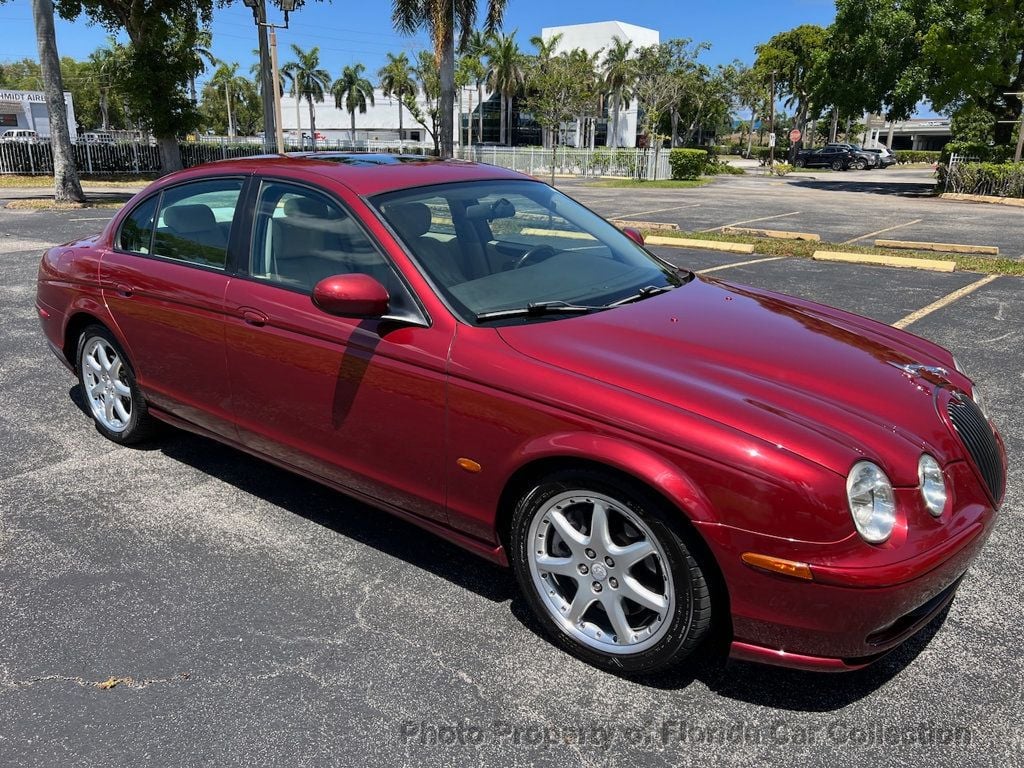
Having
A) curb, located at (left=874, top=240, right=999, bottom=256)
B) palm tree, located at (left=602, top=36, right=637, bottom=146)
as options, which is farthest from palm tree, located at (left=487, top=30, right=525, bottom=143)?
curb, located at (left=874, top=240, right=999, bottom=256)

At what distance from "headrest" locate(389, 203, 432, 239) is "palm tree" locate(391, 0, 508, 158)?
22966mm

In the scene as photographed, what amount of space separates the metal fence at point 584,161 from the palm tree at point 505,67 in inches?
1180

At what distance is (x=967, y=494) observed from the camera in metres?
2.52

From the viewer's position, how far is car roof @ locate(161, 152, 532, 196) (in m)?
3.48

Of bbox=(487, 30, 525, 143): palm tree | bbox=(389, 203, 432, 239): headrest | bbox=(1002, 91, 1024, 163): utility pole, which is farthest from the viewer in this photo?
bbox=(487, 30, 525, 143): palm tree

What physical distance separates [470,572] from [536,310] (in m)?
1.16

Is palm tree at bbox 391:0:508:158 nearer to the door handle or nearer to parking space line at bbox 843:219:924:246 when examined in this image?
parking space line at bbox 843:219:924:246

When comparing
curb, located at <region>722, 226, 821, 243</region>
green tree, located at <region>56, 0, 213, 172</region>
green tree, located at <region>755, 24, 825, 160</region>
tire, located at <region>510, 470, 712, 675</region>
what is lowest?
tire, located at <region>510, 470, 712, 675</region>

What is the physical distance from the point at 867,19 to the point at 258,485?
3135 cm

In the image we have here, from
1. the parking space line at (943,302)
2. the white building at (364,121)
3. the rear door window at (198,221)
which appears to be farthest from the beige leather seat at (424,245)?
the white building at (364,121)

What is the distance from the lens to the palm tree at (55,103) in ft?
63.5

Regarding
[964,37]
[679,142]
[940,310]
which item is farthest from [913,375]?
[679,142]

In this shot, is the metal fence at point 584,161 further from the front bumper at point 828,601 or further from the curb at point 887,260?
the front bumper at point 828,601

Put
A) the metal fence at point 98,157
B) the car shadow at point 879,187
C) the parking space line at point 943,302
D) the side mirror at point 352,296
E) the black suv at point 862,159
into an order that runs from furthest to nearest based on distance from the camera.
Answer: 1. the black suv at point 862,159
2. the metal fence at point 98,157
3. the car shadow at point 879,187
4. the parking space line at point 943,302
5. the side mirror at point 352,296
